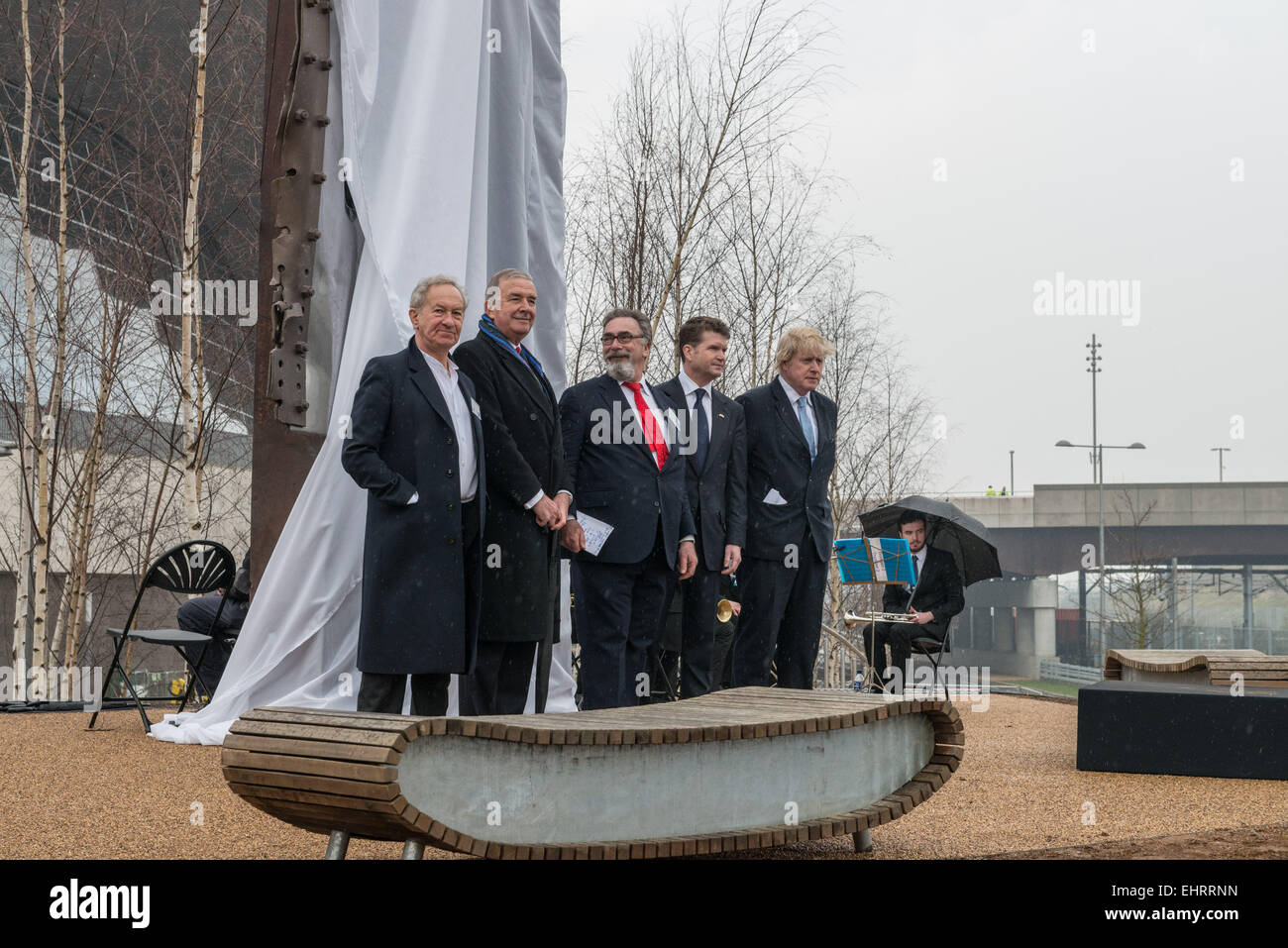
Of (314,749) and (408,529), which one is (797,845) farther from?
(314,749)

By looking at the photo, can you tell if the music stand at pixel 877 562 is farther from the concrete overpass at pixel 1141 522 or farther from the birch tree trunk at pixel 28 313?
the concrete overpass at pixel 1141 522

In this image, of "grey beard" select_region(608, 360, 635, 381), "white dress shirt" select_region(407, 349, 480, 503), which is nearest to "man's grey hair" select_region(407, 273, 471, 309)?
"white dress shirt" select_region(407, 349, 480, 503)

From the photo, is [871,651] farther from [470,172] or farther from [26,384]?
[26,384]

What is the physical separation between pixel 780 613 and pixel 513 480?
2.04 m

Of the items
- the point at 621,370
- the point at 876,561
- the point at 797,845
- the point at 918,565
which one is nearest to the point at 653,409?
the point at 621,370

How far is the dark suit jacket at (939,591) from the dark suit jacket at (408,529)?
16.9 ft

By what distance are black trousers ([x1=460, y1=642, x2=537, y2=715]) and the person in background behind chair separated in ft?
8.61

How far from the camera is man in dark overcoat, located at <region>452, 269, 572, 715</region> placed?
4.98 m

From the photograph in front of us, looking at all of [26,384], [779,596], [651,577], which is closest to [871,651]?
[779,596]

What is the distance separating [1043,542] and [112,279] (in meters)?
33.9

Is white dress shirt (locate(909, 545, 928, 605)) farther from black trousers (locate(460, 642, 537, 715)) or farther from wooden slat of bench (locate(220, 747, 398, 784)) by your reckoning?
wooden slat of bench (locate(220, 747, 398, 784))

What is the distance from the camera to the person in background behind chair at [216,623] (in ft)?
24.1
